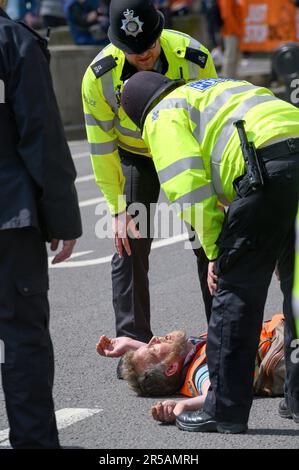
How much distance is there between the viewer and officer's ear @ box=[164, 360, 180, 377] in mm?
5582

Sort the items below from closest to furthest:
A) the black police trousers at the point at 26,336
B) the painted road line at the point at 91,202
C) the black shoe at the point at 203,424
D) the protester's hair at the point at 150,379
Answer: the black police trousers at the point at 26,336 < the black shoe at the point at 203,424 < the protester's hair at the point at 150,379 < the painted road line at the point at 91,202

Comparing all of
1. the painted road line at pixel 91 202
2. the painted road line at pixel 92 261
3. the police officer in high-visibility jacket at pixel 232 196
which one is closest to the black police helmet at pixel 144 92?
the police officer in high-visibility jacket at pixel 232 196

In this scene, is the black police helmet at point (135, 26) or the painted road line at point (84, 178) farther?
the painted road line at point (84, 178)

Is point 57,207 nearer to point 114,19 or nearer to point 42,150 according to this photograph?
point 42,150

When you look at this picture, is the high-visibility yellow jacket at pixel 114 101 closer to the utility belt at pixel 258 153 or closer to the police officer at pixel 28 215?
the utility belt at pixel 258 153

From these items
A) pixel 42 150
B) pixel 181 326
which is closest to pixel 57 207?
pixel 42 150

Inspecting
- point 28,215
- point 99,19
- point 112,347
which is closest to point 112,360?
point 112,347

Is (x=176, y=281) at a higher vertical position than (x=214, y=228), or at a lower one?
lower

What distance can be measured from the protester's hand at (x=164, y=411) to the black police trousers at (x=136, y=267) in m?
1.04

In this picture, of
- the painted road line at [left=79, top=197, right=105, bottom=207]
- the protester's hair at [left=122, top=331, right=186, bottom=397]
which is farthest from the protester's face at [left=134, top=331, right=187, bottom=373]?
the painted road line at [left=79, top=197, right=105, bottom=207]

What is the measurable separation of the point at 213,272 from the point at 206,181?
405 mm

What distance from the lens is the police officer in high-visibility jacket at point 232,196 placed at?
4652 millimetres

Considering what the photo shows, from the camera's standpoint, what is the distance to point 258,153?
464 centimetres

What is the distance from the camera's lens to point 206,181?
4.67 meters
